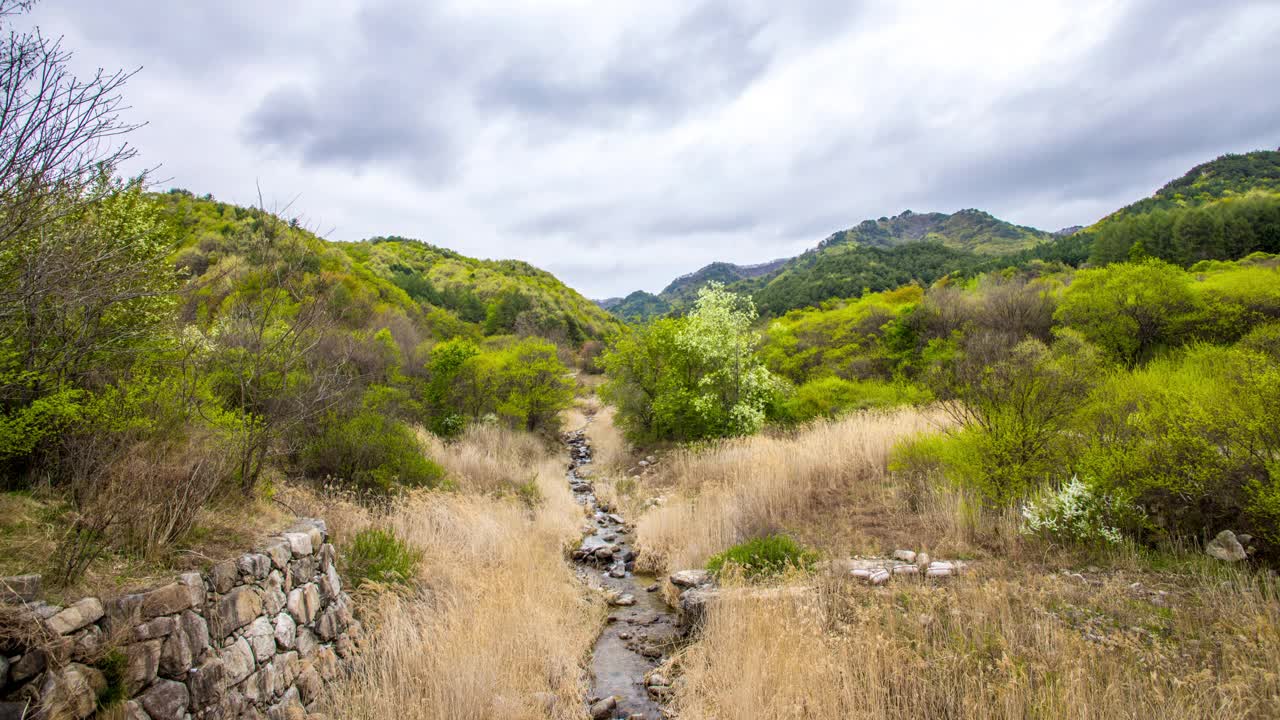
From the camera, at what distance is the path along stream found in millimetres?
5879

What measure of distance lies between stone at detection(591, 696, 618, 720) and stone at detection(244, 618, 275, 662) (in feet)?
10.2

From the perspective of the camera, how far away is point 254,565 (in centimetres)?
462

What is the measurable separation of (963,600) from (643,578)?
5.68 m

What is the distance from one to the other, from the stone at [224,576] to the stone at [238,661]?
17.1 inches

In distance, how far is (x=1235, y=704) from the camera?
11.1 ft

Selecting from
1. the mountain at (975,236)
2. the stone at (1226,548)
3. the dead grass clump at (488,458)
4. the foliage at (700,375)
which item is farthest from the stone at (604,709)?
the mountain at (975,236)

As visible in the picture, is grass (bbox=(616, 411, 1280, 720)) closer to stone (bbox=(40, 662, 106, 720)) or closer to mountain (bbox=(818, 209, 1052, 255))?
stone (bbox=(40, 662, 106, 720))

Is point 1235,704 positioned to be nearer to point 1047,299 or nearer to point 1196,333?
point 1196,333

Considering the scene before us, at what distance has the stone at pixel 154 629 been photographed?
11.8 ft

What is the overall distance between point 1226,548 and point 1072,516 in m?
1.26

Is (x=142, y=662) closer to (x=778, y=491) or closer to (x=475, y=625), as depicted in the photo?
(x=475, y=625)

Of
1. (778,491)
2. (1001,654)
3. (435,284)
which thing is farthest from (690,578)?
(435,284)

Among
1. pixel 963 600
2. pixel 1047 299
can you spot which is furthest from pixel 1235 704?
pixel 1047 299

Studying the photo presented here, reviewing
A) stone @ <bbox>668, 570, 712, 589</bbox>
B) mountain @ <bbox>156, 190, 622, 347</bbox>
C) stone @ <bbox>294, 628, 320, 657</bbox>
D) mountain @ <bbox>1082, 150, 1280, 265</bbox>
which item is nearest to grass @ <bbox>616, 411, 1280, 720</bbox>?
stone @ <bbox>668, 570, 712, 589</bbox>
